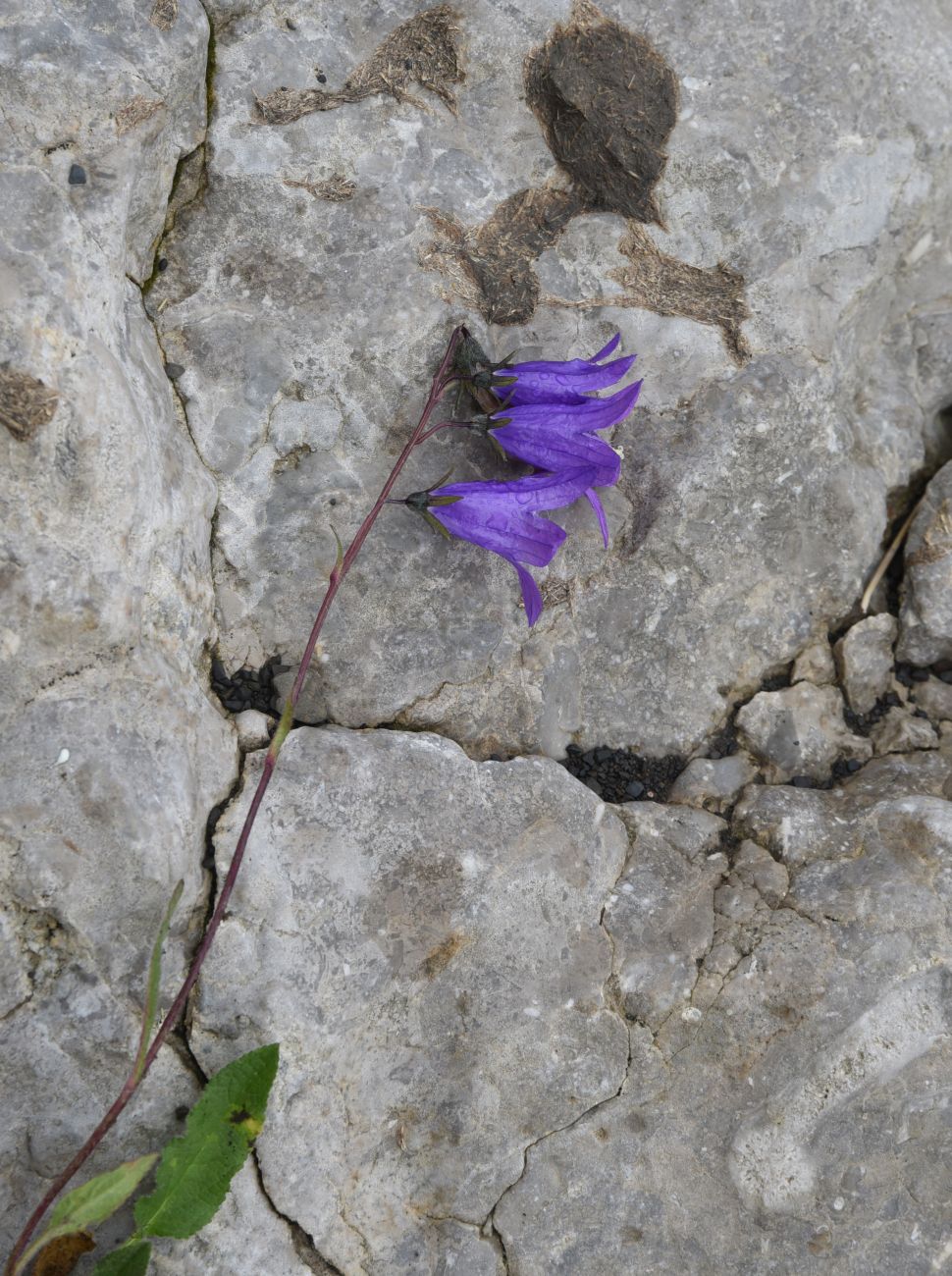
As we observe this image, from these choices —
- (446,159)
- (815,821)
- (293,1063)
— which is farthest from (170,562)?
(815,821)

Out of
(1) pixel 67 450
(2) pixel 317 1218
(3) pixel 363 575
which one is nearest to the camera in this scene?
(1) pixel 67 450

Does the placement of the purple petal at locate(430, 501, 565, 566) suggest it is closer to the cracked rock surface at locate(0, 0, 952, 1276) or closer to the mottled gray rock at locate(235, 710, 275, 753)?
the cracked rock surface at locate(0, 0, 952, 1276)

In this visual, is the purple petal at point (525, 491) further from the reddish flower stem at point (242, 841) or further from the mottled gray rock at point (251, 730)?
the mottled gray rock at point (251, 730)

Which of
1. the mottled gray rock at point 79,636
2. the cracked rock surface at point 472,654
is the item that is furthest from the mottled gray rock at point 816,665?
→ the mottled gray rock at point 79,636

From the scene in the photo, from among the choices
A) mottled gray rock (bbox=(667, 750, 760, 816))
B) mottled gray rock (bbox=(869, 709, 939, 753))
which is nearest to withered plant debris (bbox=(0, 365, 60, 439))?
mottled gray rock (bbox=(667, 750, 760, 816))

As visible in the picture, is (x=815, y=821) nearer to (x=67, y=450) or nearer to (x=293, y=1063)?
(x=293, y=1063)

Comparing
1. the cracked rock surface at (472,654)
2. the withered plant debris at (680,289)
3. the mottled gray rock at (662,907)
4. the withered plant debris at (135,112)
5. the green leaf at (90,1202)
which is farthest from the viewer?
the withered plant debris at (680,289)
